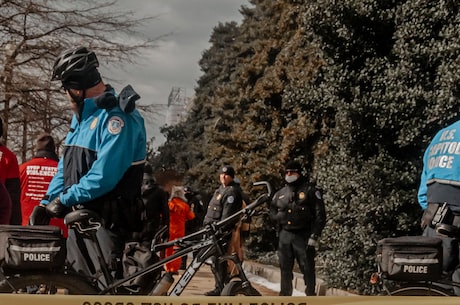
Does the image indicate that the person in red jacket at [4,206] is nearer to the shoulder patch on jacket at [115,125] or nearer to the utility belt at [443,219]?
the shoulder patch on jacket at [115,125]

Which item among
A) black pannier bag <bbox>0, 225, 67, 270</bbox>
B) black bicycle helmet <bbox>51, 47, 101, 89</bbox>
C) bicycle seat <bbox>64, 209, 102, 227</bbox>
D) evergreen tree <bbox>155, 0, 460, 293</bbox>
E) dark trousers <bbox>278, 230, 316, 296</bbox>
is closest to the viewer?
black pannier bag <bbox>0, 225, 67, 270</bbox>

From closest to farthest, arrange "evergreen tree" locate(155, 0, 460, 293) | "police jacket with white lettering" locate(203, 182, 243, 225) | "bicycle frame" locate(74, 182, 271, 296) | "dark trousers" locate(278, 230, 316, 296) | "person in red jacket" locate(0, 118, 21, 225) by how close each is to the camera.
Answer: "bicycle frame" locate(74, 182, 271, 296)
"person in red jacket" locate(0, 118, 21, 225)
"dark trousers" locate(278, 230, 316, 296)
"evergreen tree" locate(155, 0, 460, 293)
"police jacket with white lettering" locate(203, 182, 243, 225)

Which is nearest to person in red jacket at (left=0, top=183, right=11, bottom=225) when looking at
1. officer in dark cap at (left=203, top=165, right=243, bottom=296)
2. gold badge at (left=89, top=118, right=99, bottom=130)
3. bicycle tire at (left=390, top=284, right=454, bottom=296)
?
gold badge at (left=89, top=118, right=99, bottom=130)

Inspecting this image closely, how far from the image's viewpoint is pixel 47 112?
15.9 metres

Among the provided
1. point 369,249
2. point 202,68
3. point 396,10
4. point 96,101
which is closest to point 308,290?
point 369,249

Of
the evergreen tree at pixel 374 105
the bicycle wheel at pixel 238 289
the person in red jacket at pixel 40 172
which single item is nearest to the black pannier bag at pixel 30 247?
the bicycle wheel at pixel 238 289

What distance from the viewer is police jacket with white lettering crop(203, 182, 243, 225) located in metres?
10.7

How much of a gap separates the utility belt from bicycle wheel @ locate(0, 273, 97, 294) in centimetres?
217

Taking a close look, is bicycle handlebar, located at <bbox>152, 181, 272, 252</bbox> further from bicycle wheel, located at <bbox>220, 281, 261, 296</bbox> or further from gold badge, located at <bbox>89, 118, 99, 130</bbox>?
gold badge, located at <bbox>89, 118, 99, 130</bbox>

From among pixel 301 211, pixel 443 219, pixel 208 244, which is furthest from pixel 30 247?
pixel 301 211

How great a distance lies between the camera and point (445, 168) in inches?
190

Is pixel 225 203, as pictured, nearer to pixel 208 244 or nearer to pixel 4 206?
pixel 208 244

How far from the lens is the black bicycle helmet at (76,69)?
4598 millimetres

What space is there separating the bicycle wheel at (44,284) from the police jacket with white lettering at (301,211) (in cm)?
532
